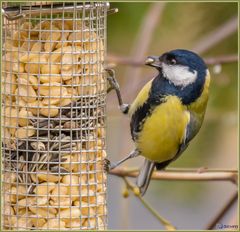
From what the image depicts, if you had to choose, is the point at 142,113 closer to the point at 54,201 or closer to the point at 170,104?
the point at 170,104

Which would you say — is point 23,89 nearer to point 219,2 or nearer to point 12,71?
point 12,71

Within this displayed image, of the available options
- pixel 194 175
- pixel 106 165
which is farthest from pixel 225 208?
pixel 106 165

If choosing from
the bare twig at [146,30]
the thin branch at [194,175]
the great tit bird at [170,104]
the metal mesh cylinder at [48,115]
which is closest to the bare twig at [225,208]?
the thin branch at [194,175]

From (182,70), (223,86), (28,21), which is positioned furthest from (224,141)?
(28,21)

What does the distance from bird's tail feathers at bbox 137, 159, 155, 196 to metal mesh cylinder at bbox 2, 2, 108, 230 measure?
1.25 ft

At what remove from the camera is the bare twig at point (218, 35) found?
312 cm

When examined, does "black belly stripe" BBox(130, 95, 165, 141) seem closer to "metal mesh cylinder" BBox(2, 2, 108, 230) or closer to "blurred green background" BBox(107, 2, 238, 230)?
"blurred green background" BBox(107, 2, 238, 230)

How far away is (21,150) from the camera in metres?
2.65

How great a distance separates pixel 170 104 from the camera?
2980mm

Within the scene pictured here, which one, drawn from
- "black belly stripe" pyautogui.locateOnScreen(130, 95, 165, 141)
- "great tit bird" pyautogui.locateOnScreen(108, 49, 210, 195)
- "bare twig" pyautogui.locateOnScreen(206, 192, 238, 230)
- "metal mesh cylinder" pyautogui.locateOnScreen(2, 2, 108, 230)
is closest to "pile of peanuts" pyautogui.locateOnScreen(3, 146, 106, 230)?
"metal mesh cylinder" pyautogui.locateOnScreen(2, 2, 108, 230)

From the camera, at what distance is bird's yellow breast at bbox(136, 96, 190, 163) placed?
2.98 m

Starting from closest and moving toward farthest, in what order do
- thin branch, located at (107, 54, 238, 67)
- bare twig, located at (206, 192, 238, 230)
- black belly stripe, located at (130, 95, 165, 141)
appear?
bare twig, located at (206, 192, 238, 230), black belly stripe, located at (130, 95, 165, 141), thin branch, located at (107, 54, 238, 67)

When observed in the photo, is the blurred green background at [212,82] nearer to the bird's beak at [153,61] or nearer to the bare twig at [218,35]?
the bare twig at [218,35]

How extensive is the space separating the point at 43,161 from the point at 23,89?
0.89 ft
